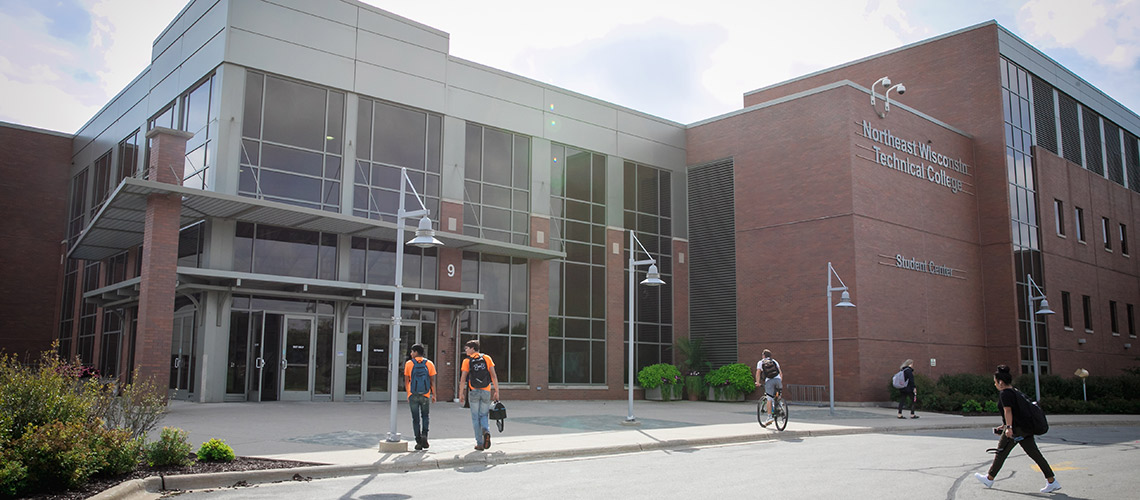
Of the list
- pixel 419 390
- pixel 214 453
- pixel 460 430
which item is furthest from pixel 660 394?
pixel 214 453

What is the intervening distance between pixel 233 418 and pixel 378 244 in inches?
369

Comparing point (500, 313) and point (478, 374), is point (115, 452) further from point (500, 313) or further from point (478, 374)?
point (500, 313)

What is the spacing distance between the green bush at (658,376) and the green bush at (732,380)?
1379mm

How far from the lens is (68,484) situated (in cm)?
884

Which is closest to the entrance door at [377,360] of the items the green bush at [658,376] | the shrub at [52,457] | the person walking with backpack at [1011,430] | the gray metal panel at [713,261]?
the green bush at [658,376]

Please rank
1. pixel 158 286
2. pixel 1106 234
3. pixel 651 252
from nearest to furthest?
pixel 158 286 → pixel 651 252 → pixel 1106 234

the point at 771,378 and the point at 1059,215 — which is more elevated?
A: the point at 1059,215

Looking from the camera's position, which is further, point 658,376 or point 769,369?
point 658,376

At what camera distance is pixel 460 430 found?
17.1 metres

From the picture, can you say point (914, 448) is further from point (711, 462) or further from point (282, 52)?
point (282, 52)

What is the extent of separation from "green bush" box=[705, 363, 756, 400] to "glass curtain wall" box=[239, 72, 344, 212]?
15.6 meters

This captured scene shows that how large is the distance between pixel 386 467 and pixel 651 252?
23183mm

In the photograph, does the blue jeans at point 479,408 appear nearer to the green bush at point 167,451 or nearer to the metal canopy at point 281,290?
the green bush at point 167,451

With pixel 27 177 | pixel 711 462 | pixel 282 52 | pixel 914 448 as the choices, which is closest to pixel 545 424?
pixel 711 462
